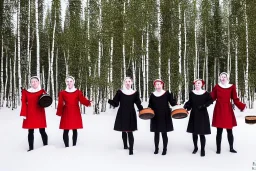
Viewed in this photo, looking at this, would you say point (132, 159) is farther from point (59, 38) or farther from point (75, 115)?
point (59, 38)

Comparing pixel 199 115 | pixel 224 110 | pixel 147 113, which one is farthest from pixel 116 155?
pixel 224 110

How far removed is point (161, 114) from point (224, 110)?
148cm

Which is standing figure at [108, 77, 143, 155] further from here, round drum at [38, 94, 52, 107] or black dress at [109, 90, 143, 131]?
round drum at [38, 94, 52, 107]

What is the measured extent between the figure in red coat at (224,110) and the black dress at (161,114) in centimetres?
105

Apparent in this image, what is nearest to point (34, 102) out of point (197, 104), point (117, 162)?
point (117, 162)

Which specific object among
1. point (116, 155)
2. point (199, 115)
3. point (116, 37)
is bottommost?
point (116, 155)

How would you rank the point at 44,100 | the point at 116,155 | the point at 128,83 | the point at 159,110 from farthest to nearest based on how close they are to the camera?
1. the point at 44,100
2. the point at 128,83
3. the point at 159,110
4. the point at 116,155

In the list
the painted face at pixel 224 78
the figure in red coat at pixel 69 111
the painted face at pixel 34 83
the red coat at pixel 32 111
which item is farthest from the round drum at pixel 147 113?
the painted face at pixel 34 83

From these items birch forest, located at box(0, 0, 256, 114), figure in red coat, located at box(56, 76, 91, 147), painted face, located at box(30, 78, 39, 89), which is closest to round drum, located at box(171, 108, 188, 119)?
figure in red coat, located at box(56, 76, 91, 147)

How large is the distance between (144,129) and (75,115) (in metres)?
3.49

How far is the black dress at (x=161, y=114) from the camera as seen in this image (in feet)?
22.1

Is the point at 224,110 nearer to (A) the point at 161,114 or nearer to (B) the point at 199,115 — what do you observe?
(B) the point at 199,115

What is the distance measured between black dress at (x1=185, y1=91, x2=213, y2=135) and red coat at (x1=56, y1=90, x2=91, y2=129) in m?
2.69

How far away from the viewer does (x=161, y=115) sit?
22.3ft
